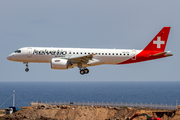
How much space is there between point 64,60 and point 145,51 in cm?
1519

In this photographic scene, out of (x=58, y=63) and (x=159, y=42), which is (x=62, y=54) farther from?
(x=159, y=42)

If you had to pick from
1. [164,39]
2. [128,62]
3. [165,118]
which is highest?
[164,39]

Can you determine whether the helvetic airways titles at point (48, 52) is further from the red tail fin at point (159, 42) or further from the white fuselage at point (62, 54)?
the red tail fin at point (159, 42)

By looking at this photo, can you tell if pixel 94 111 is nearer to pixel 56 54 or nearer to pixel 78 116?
pixel 78 116

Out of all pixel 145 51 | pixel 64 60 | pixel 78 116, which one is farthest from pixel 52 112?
pixel 145 51

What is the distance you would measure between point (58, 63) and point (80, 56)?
387 cm

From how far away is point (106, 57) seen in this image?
47.6 meters

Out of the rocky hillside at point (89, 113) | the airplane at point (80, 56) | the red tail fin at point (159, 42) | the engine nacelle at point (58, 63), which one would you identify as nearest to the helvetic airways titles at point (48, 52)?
the airplane at point (80, 56)

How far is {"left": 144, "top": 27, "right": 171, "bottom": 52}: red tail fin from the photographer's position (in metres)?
51.0

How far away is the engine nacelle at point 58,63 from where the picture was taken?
45125mm

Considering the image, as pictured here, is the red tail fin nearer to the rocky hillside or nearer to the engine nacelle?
the rocky hillside

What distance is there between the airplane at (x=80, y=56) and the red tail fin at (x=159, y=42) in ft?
4.05

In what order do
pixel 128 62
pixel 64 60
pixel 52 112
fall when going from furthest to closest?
1. pixel 52 112
2. pixel 128 62
3. pixel 64 60

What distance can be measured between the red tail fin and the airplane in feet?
4.05
